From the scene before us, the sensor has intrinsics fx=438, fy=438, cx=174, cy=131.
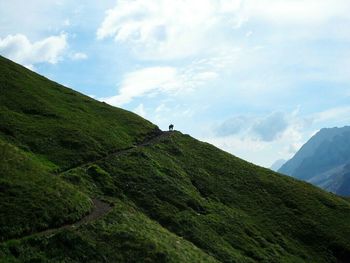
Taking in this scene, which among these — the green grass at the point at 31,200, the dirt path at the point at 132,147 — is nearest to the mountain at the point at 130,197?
the green grass at the point at 31,200

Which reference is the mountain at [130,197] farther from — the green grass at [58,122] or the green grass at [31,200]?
the green grass at [58,122]

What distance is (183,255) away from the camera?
143 feet

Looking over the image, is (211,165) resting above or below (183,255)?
above

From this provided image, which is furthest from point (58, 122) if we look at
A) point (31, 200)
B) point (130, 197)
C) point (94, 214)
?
point (31, 200)

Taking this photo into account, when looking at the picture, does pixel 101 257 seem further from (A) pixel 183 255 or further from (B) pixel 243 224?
(B) pixel 243 224

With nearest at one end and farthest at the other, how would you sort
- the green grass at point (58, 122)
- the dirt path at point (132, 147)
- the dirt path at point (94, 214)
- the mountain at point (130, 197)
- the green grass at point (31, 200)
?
the green grass at point (31, 200), the dirt path at point (94, 214), the mountain at point (130, 197), the dirt path at point (132, 147), the green grass at point (58, 122)

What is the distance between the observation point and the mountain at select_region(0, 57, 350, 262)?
130 ft

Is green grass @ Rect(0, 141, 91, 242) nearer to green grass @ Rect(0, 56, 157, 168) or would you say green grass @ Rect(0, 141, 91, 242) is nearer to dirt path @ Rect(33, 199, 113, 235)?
dirt path @ Rect(33, 199, 113, 235)

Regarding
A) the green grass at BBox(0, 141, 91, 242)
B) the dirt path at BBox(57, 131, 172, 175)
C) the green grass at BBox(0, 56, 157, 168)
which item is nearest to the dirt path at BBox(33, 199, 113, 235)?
the green grass at BBox(0, 141, 91, 242)

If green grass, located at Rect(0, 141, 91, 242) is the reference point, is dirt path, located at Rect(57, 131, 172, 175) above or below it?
above

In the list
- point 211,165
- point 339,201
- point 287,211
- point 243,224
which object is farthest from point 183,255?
point 339,201

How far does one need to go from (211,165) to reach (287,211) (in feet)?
56.3

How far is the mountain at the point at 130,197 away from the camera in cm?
3972

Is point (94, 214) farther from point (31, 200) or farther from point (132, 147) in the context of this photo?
point (132, 147)
